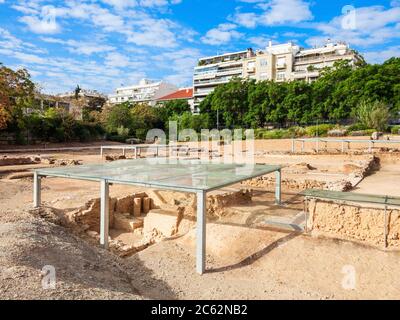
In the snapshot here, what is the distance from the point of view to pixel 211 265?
680 cm

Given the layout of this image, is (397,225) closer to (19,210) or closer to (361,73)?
(19,210)

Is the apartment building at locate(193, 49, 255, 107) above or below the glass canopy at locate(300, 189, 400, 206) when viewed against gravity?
above

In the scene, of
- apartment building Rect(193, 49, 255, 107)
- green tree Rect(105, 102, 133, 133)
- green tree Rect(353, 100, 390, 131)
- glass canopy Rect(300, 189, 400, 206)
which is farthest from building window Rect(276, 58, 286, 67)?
glass canopy Rect(300, 189, 400, 206)

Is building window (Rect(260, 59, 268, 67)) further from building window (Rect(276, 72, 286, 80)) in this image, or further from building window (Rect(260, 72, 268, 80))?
building window (Rect(276, 72, 286, 80))

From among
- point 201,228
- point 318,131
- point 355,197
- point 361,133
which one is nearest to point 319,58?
point 318,131

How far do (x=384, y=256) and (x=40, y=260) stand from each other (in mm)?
5907

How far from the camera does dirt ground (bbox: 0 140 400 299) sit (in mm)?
4984

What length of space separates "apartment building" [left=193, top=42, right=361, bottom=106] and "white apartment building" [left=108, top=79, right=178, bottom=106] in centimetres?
1070

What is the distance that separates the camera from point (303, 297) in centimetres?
547

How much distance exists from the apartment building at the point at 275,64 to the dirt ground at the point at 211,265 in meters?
55.1

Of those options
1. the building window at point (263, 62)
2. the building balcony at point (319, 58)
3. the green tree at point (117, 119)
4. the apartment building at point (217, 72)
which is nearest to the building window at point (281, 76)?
the building window at point (263, 62)

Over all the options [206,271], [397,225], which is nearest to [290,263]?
[206,271]

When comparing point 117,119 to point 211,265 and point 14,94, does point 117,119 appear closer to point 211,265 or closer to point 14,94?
point 14,94

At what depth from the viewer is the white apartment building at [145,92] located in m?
85.2
